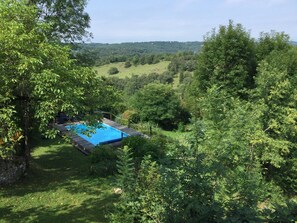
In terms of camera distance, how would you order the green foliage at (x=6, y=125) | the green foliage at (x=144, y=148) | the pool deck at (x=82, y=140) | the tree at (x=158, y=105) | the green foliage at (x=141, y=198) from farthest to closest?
the tree at (x=158, y=105) < the pool deck at (x=82, y=140) < the green foliage at (x=144, y=148) < the green foliage at (x=6, y=125) < the green foliage at (x=141, y=198)

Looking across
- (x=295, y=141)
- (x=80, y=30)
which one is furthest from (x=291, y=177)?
(x=80, y=30)

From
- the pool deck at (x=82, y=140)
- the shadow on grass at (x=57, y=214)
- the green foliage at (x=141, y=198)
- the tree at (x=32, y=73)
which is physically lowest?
the pool deck at (x=82, y=140)

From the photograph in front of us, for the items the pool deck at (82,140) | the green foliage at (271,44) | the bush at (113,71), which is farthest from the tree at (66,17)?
the bush at (113,71)

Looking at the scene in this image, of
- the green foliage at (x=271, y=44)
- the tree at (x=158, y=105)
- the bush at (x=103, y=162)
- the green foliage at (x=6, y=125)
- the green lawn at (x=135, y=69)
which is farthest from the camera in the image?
the green lawn at (x=135, y=69)

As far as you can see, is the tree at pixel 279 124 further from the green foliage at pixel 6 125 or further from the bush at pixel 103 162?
the green foliage at pixel 6 125

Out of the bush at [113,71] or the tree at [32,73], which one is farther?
the bush at [113,71]

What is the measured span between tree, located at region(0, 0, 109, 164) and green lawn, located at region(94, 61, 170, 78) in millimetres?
84318

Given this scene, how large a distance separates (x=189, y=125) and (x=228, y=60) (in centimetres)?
1611

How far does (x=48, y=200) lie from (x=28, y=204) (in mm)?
654

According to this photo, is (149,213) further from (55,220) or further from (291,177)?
(291,177)

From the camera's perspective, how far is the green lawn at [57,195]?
28.7 feet

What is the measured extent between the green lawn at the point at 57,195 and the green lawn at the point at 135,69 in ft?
268

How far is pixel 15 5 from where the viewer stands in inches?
356

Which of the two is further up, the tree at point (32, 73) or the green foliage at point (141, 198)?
the tree at point (32, 73)
